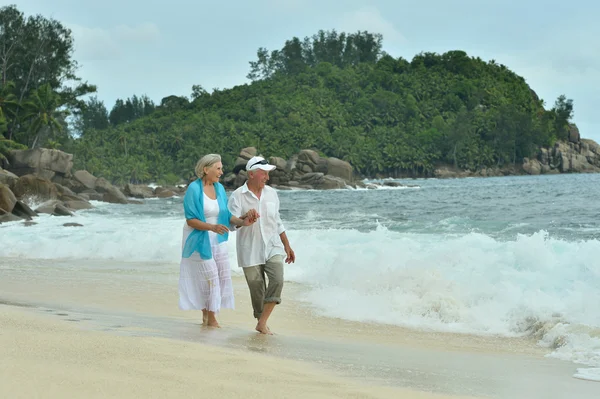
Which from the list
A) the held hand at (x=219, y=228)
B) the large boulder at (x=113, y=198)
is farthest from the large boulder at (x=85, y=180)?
the held hand at (x=219, y=228)

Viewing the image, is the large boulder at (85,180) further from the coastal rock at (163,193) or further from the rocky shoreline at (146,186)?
the coastal rock at (163,193)

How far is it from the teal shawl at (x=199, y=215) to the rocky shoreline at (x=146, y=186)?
62.1 ft

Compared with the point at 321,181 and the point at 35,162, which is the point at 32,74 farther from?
the point at 321,181

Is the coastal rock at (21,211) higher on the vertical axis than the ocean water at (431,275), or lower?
lower

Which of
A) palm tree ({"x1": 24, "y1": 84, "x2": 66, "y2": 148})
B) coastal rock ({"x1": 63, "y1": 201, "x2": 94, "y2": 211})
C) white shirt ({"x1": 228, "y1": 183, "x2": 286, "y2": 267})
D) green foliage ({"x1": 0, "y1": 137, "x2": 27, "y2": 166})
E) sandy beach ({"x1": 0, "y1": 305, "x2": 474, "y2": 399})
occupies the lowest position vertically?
coastal rock ({"x1": 63, "y1": 201, "x2": 94, "y2": 211})

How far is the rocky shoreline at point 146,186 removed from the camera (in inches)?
1320

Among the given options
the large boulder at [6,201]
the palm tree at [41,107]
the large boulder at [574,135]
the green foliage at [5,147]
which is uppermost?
the large boulder at [574,135]

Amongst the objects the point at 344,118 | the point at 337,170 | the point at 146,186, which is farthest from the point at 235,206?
the point at 344,118

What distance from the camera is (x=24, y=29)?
50969mm

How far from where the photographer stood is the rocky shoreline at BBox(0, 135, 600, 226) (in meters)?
33.5

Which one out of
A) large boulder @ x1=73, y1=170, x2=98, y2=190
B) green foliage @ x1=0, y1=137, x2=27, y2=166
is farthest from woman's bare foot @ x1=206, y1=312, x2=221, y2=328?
large boulder @ x1=73, y1=170, x2=98, y2=190

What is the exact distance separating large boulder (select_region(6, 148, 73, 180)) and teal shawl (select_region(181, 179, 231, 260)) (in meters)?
40.2

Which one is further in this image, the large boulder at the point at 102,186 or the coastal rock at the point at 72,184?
the large boulder at the point at 102,186

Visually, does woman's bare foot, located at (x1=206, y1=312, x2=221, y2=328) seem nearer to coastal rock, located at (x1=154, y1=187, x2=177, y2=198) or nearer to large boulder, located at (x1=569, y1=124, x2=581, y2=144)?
coastal rock, located at (x1=154, y1=187, x2=177, y2=198)
